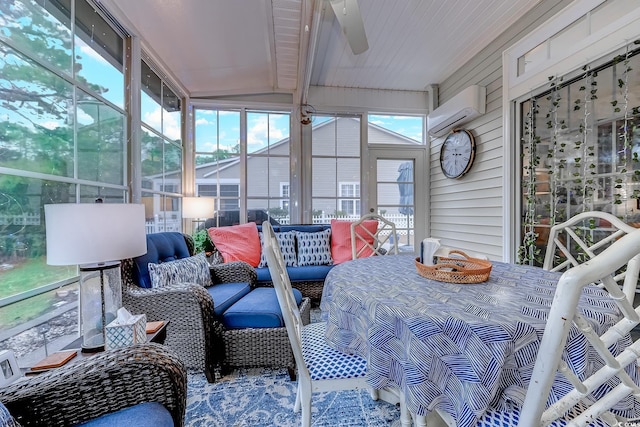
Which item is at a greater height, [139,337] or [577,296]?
[577,296]

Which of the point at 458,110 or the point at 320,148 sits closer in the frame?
the point at 458,110

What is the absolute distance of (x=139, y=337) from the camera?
1.22 meters

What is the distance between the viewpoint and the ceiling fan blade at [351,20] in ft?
5.88

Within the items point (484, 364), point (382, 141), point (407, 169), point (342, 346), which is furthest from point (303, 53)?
point (484, 364)

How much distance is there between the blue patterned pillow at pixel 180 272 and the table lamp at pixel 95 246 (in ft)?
2.12

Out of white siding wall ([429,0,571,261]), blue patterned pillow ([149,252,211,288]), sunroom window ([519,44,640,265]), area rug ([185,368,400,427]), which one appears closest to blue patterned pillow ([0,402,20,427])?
area rug ([185,368,400,427])

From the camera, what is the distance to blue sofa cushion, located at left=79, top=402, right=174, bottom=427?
85cm

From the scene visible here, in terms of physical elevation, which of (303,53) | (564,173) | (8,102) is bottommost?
(564,173)

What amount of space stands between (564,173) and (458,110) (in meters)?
1.41

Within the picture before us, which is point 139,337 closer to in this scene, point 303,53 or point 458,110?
point 303,53

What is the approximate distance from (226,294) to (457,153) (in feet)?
10.6

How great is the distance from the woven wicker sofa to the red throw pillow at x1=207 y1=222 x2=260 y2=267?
113cm

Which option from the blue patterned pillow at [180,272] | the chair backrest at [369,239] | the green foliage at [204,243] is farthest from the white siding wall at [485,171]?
the green foliage at [204,243]

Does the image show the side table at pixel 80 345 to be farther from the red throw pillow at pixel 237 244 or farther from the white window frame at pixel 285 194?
the white window frame at pixel 285 194
